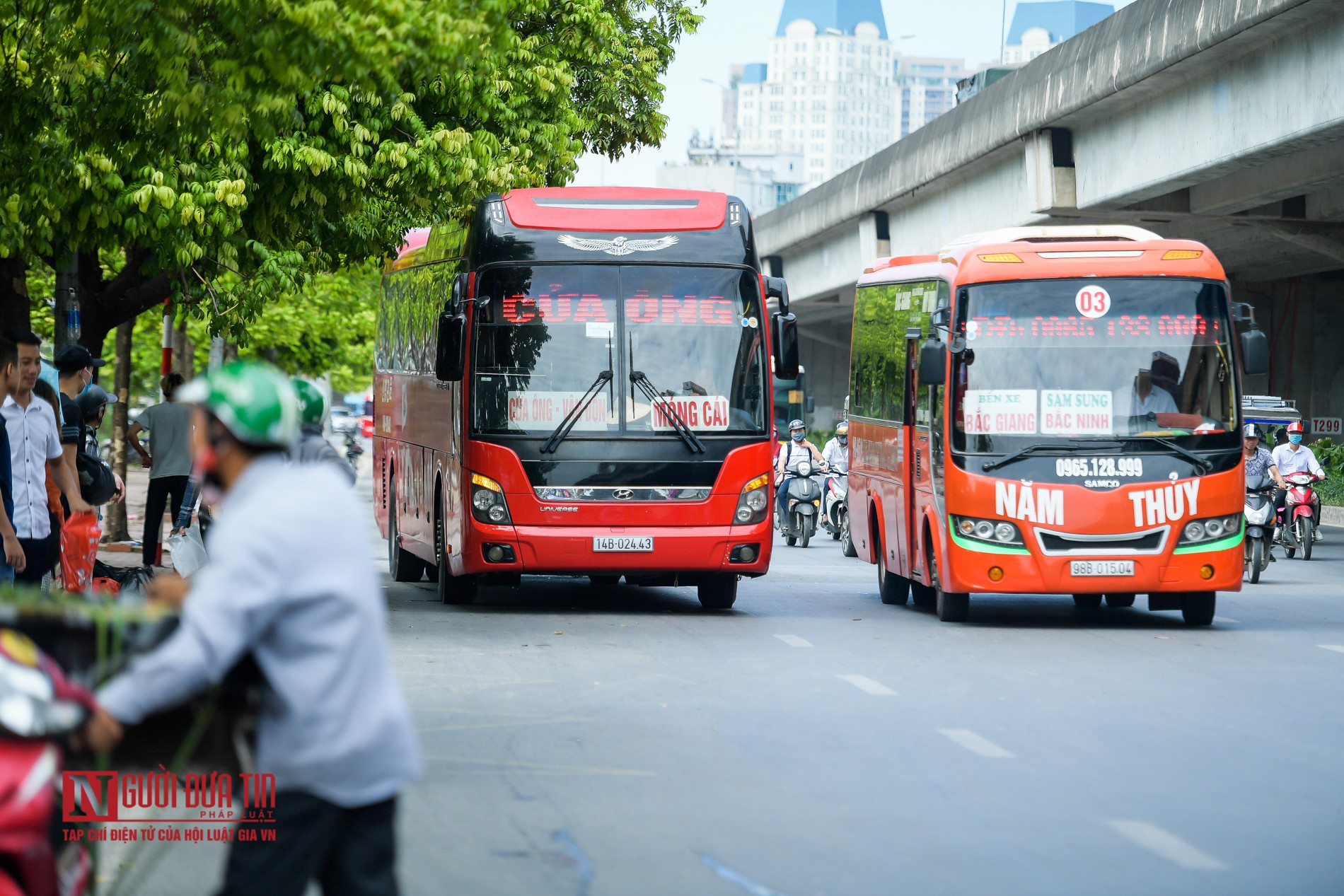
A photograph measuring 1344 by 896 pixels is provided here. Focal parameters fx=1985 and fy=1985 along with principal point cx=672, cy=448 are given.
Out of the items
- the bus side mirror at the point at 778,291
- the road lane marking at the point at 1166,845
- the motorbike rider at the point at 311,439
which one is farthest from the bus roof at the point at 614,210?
the road lane marking at the point at 1166,845

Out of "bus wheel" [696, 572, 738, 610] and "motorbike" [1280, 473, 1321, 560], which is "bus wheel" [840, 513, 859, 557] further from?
"bus wheel" [696, 572, 738, 610]

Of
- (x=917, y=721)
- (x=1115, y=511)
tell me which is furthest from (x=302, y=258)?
(x=917, y=721)

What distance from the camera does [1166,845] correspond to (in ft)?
22.5

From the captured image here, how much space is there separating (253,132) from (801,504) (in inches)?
647

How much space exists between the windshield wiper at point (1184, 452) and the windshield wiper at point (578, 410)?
4.00 meters

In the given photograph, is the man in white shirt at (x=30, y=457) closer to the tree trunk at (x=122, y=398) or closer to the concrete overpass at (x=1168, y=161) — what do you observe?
the concrete overpass at (x=1168, y=161)

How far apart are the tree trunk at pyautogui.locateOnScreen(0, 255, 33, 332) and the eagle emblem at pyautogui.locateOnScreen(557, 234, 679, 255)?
4.78m

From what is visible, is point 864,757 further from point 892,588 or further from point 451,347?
point 892,588

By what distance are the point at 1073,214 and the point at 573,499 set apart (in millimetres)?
13896

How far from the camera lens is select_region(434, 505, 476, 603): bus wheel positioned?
1642 centimetres

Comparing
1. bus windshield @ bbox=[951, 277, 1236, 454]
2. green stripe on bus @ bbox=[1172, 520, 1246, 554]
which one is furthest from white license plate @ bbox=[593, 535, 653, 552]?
green stripe on bus @ bbox=[1172, 520, 1246, 554]

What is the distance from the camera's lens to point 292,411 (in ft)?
13.5

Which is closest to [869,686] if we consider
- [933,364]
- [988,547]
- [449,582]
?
[988,547]

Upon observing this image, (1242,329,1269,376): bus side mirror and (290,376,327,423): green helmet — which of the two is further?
(1242,329,1269,376): bus side mirror
